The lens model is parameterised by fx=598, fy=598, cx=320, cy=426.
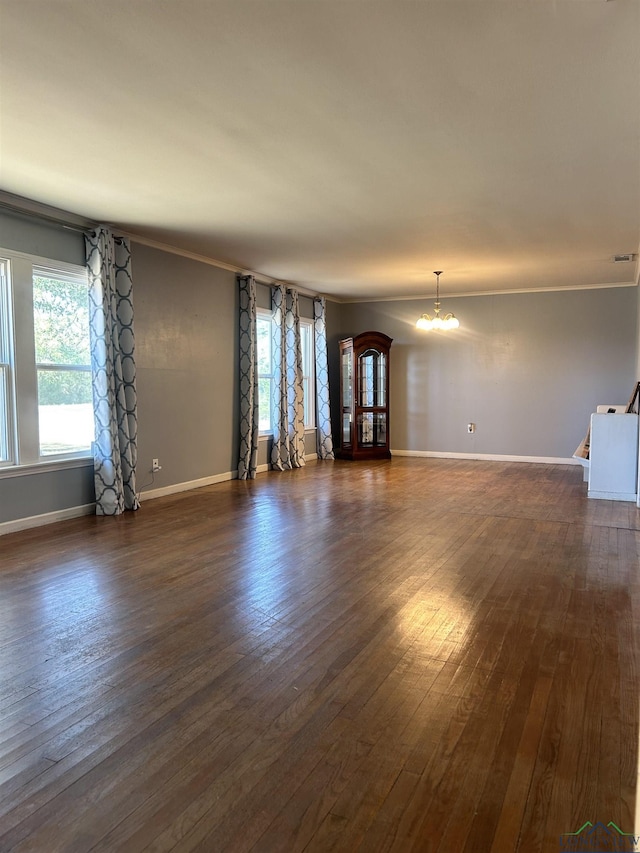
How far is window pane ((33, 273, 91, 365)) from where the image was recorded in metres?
5.05

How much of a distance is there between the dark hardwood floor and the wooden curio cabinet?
4963 mm

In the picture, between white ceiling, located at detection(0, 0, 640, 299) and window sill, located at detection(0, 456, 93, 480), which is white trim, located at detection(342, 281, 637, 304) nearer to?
white ceiling, located at detection(0, 0, 640, 299)

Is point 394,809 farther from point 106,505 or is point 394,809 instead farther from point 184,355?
point 184,355

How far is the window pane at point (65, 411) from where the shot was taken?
5117mm

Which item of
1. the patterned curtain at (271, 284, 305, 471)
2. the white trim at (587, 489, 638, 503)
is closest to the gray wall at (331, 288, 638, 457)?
the patterned curtain at (271, 284, 305, 471)

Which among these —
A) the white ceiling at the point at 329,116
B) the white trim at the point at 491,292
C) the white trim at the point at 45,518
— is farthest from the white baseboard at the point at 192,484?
the white trim at the point at 491,292

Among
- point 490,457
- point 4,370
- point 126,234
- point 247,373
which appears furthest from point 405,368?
point 4,370

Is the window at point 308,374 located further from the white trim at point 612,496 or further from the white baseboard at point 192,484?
the white trim at point 612,496

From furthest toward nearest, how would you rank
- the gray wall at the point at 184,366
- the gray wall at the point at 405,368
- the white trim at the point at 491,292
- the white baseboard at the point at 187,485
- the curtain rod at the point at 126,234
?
1. the white trim at the point at 491,292
2. the white baseboard at the point at 187,485
3. the gray wall at the point at 184,366
4. the gray wall at the point at 405,368
5. the curtain rod at the point at 126,234

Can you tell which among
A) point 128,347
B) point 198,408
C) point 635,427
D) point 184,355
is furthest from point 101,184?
point 635,427

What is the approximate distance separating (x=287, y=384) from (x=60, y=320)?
12.1 ft

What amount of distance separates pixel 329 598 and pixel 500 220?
361 cm

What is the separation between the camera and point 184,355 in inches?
263

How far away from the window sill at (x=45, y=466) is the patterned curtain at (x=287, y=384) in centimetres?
317
